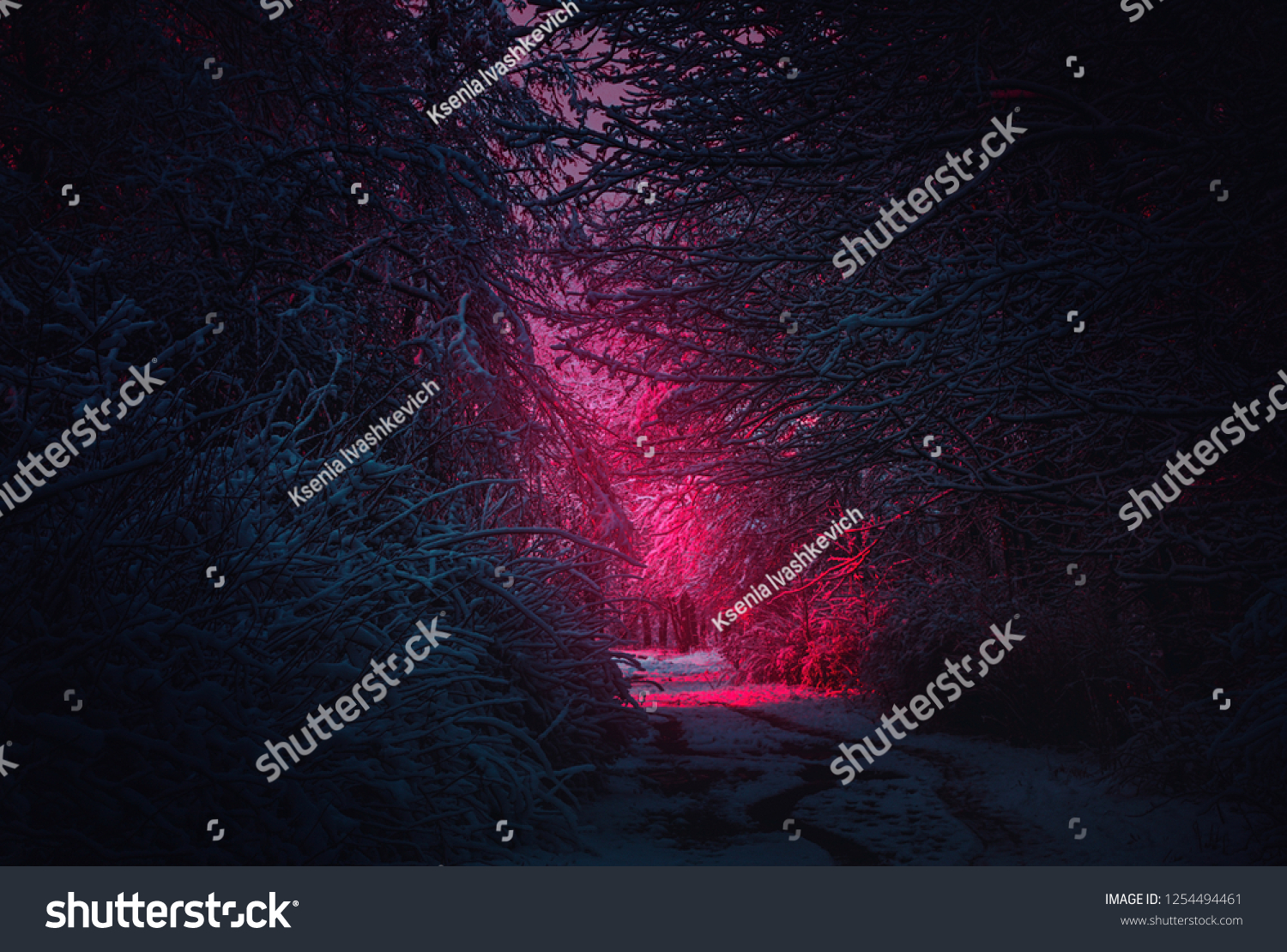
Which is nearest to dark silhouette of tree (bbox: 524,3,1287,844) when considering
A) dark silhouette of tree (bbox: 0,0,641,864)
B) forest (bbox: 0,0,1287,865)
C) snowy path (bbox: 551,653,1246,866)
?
forest (bbox: 0,0,1287,865)

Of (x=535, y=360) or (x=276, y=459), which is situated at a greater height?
(x=535, y=360)

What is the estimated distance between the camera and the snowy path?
483cm

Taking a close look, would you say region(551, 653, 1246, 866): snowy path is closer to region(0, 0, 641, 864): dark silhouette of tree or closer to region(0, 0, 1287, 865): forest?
region(0, 0, 1287, 865): forest

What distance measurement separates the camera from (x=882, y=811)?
6066 mm

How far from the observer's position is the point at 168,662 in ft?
9.93

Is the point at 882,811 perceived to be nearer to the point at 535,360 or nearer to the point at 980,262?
the point at 980,262

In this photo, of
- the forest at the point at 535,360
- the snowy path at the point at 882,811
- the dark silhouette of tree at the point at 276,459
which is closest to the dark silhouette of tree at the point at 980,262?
the forest at the point at 535,360

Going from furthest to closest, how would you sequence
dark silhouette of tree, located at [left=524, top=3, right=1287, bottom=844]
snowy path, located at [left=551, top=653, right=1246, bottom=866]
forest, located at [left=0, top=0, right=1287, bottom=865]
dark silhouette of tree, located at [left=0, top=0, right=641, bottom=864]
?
snowy path, located at [left=551, top=653, right=1246, bottom=866], dark silhouette of tree, located at [left=524, top=3, right=1287, bottom=844], forest, located at [left=0, top=0, right=1287, bottom=865], dark silhouette of tree, located at [left=0, top=0, right=641, bottom=864]

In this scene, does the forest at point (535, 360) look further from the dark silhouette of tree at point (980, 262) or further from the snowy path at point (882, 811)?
the snowy path at point (882, 811)

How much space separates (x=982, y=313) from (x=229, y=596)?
4.54 metres

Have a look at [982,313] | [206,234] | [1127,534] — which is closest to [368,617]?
[206,234]

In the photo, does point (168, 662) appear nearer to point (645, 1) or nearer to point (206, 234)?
point (206, 234)

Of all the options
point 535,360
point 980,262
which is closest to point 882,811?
point 980,262

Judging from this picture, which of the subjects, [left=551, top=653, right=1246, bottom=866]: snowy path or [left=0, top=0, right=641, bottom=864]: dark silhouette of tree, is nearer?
[left=0, top=0, right=641, bottom=864]: dark silhouette of tree
